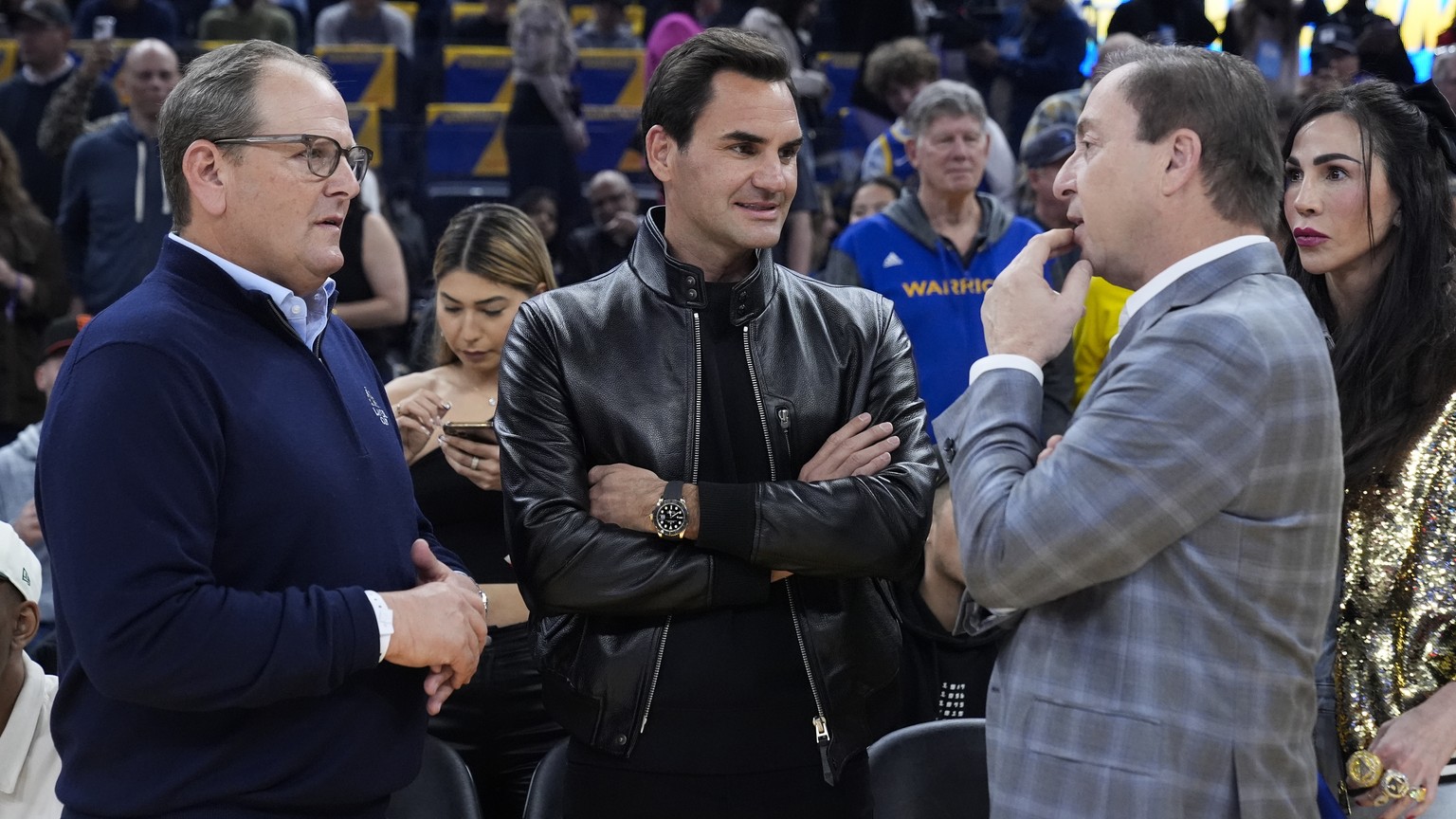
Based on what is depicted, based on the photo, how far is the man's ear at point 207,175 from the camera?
85.0 inches

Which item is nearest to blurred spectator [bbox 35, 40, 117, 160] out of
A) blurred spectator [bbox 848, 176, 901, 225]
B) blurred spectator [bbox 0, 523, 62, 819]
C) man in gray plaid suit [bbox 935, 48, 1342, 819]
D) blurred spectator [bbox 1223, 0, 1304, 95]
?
blurred spectator [bbox 848, 176, 901, 225]

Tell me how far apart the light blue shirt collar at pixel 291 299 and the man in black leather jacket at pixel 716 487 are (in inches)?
15.4

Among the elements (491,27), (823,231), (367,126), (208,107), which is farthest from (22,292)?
(491,27)

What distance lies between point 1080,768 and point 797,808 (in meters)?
0.68

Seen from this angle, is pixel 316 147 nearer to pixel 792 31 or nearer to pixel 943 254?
pixel 943 254

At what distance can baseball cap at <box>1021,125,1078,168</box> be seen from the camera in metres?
5.73

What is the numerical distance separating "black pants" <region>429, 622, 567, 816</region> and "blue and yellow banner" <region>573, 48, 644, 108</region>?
22.2 feet

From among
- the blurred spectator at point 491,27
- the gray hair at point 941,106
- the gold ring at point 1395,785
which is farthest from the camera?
the blurred spectator at point 491,27

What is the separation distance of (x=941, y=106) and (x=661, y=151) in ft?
9.30

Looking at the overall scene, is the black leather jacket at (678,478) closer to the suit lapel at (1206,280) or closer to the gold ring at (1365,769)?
the suit lapel at (1206,280)

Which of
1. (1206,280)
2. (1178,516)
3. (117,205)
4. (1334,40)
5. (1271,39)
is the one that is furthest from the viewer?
(1334,40)

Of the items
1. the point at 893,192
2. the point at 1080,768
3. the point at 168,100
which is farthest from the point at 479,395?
the point at 893,192

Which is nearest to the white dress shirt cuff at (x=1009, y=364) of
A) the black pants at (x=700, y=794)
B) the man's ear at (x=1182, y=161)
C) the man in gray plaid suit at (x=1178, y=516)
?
the man in gray plaid suit at (x=1178, y=516)

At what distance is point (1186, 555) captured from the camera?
73.6 inches
